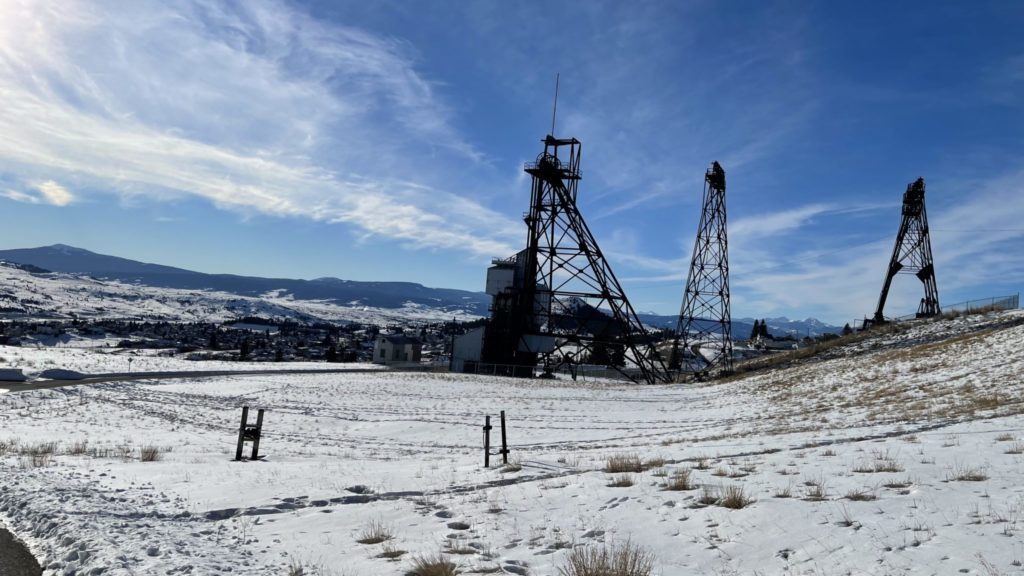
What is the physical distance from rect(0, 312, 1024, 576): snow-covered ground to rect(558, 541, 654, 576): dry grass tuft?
142 mm

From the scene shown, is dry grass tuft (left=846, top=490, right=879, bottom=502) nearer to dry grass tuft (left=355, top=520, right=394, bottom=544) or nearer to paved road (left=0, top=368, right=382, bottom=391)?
dry grass tuft (left=355, top=520, right=394, bottom=544)

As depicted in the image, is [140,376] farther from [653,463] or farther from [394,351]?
[653,463]

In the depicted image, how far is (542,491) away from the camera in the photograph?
887cm

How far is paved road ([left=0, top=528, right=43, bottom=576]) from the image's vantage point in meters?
6.02

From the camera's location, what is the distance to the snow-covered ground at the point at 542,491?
19.4ft

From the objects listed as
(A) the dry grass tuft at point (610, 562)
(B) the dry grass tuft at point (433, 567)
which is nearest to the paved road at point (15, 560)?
(B) the dry grass tuft at point (433, 567)

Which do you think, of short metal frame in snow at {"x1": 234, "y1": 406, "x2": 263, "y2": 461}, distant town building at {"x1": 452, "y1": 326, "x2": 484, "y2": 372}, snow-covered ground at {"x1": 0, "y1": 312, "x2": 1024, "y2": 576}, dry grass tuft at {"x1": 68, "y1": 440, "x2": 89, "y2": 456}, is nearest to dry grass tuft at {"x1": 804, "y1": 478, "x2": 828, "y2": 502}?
snow-covered ground at {"x1": 0, "y1": 312, "x2": 1024, "y2": 576}

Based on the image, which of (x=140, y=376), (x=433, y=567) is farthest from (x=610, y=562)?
(x=140, y=376)

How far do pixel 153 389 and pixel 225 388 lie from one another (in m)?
3.26

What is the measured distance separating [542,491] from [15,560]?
235 inches

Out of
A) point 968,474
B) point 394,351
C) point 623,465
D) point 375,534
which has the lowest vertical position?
point 394,351

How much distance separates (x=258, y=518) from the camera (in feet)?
26.1

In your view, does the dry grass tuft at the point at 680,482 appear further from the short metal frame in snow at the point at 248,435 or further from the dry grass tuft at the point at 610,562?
the short metal frame in snow at the point at 248,435

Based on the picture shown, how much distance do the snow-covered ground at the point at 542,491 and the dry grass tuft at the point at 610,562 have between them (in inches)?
5.6
